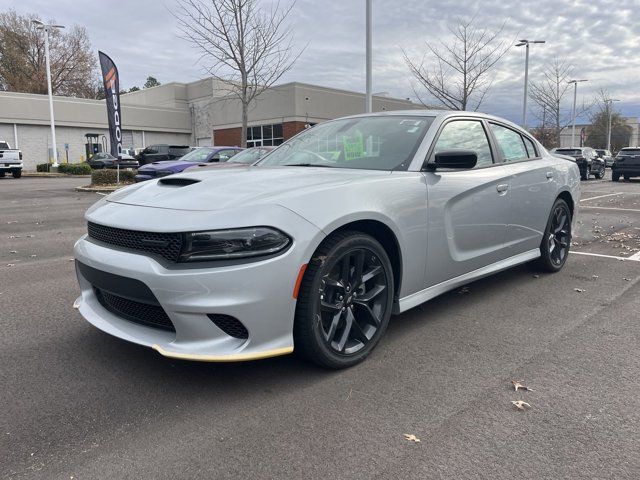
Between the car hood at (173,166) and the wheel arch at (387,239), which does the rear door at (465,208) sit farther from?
the car hood at (173,166)

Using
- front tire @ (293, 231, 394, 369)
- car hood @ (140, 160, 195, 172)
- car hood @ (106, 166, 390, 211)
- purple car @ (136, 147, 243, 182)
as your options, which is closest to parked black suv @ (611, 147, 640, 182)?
purple car @ (136, 147, 243, 182)

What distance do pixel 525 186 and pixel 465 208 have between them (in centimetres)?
115

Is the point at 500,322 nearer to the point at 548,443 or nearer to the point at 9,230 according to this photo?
the point at 548,443

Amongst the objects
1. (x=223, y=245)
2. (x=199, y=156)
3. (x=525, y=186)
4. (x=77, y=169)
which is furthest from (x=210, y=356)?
(x=77, y=169)

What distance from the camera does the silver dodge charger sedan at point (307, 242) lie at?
Answer: 2.60m

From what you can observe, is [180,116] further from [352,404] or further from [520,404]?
[520,404]

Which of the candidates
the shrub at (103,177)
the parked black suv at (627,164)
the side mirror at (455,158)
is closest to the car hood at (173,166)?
the shrub at (103,177)

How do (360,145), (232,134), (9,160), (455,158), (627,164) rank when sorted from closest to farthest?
(455,158), (360,145), (627,164), (9,160), (232,134)

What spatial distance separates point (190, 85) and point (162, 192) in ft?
166

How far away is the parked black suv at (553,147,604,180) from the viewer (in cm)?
2567

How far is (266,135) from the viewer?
4141 centimetres

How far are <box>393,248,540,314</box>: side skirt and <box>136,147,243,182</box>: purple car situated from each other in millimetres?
10928

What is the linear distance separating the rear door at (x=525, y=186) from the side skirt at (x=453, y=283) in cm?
8

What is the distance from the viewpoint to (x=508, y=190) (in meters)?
4.43
